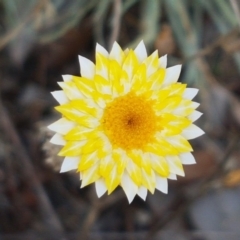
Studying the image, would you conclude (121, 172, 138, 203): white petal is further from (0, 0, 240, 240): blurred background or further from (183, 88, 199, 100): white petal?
(0, 0, 240, 240): blurred background

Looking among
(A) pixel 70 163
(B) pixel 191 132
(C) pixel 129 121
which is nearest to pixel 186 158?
(B) pixel 191 132

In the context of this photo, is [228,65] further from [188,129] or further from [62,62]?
[188,129]

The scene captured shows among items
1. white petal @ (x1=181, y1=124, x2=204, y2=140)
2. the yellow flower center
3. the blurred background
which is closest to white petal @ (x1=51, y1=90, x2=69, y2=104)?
the yellow flower center

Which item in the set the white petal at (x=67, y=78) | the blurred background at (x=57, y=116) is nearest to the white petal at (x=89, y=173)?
the white petal at (x=67, y=78)

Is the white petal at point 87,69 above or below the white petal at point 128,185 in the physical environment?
above

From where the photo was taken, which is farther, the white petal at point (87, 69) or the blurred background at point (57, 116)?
the blurred background at point (57, 116)

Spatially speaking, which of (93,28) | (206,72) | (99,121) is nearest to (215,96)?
(206,72)

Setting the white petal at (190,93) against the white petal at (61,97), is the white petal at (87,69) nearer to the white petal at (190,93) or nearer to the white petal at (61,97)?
→ the white petal at (61,97)

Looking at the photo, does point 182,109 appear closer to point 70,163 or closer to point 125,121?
point 125,121
